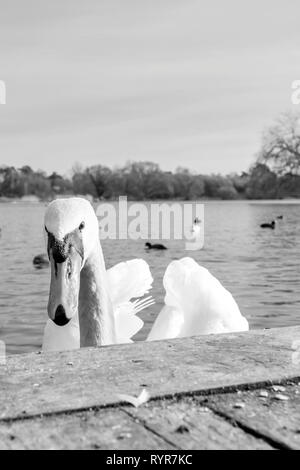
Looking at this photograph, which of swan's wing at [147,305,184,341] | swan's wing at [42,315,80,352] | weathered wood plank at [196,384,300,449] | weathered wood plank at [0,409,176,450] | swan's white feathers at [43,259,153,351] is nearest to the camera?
weathered wood plank at [0,409,176,450]

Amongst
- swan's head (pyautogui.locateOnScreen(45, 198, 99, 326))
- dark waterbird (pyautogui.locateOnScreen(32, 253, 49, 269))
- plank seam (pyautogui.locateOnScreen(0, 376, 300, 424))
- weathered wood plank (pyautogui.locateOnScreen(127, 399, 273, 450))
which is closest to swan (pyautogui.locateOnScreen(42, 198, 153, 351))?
swan's head (pyautogui.locateOnScreen(45, 198, 99, 326))

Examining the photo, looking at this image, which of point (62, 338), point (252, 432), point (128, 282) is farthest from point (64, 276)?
point (128, 282)

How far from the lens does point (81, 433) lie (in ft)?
8.32

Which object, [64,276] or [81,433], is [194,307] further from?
[81,433]

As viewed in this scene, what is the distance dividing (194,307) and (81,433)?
4.90 meters

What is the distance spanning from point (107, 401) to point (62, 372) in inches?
20.5

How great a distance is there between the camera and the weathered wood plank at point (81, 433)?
2.44 metres

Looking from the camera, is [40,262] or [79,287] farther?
[40,262]

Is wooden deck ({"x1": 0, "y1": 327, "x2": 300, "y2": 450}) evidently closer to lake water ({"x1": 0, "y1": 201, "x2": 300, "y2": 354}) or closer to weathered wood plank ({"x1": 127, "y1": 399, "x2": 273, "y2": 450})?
weathered wood plank ({"x1": 127, "y1": 399, "x2": 273, "y2": 450})

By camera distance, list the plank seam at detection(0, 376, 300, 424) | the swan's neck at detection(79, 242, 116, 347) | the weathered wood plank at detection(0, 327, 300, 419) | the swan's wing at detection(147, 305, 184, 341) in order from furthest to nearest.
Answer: the swan's wing at detection(147, 305, 184, 341) < the swan's neck at detection(79, 242, 116, 347) < the weathered wood plank at detection(0, 327, 300, 419) < the plank seam at detection(0, 376, 300, 424)

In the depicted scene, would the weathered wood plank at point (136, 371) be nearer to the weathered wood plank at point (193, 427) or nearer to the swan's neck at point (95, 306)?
the weathered wood plank at point (193, 427)

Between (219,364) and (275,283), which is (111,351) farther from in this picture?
(275,283)

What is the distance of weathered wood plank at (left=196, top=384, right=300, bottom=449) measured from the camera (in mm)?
2566
